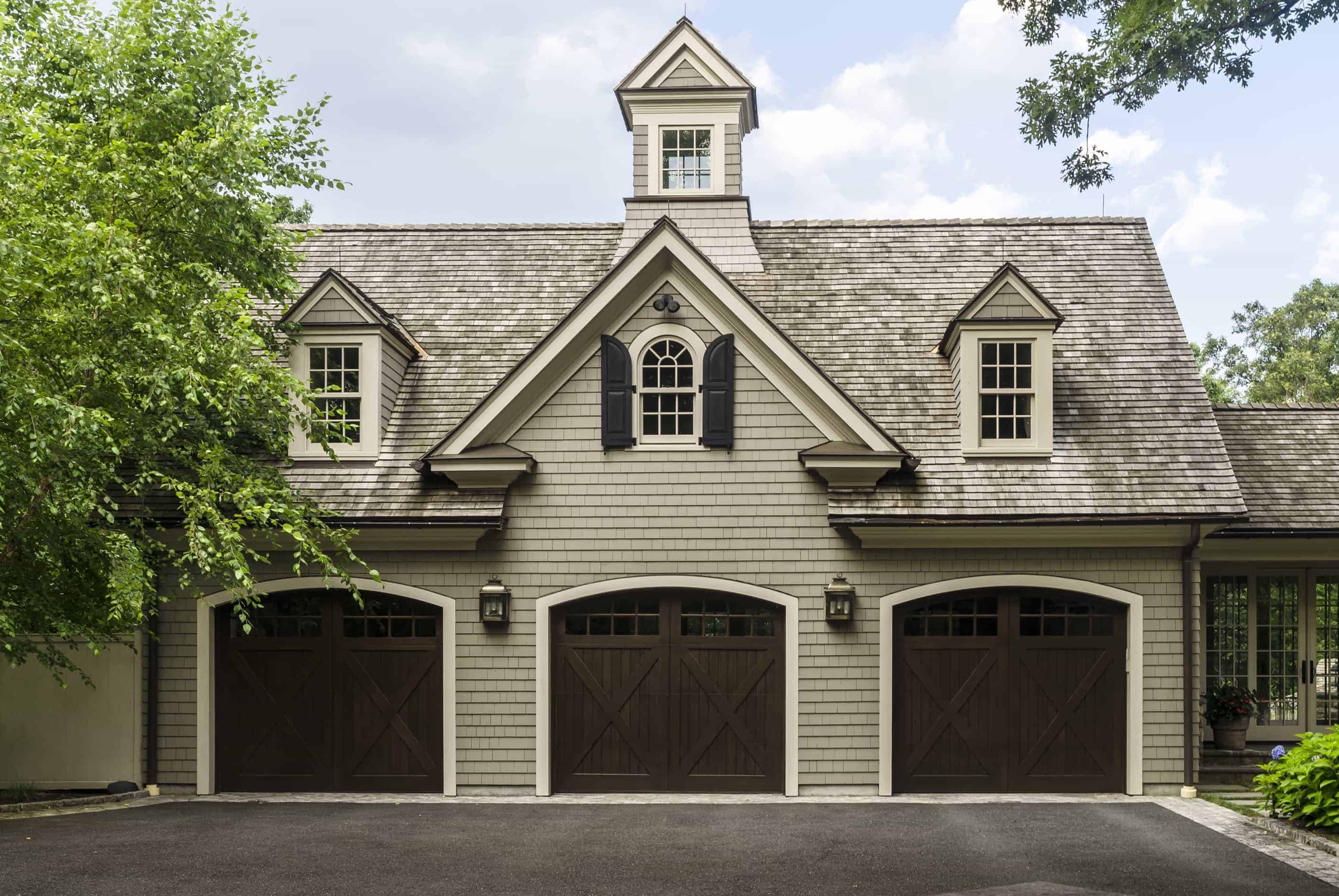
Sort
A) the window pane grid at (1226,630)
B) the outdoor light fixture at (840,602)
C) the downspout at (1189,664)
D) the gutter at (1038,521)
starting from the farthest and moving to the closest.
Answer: the window pane grid at (1226,630) < the outdoor light fixture at (840,602) < the downspout at (1189,664) < the gutter at (1038,521)

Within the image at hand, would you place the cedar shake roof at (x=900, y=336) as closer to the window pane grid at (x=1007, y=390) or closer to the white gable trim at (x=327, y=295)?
the window pane grid at (x=1007, y=390)

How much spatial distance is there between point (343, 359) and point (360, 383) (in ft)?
1.30

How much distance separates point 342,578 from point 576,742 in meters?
3.37

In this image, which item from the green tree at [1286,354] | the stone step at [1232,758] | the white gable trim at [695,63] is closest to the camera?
the stone step at [1232,758]

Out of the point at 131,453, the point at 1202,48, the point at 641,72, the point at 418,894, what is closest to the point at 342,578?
the point at 131,453

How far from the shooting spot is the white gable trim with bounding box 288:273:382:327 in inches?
515

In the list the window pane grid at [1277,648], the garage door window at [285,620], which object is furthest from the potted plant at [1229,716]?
the garage door window at [285,620]

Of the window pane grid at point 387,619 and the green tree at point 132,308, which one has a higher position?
the green tree at point 132,308

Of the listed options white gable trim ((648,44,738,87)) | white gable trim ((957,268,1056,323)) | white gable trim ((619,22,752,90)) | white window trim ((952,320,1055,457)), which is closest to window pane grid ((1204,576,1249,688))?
white window trim ((952,320,1055,457))

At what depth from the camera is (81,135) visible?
10.5 metres

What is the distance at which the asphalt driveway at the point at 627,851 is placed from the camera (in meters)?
8.79

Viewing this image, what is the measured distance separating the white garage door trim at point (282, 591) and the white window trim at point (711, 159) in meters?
6.72

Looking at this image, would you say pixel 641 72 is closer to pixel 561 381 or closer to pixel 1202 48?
pixel 561 381

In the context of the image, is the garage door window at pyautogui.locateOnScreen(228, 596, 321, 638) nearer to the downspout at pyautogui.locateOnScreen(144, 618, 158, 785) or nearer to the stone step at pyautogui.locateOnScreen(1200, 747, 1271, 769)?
the downspout at pyautogui.locateOnScreen(144, 618, 158, 785)
